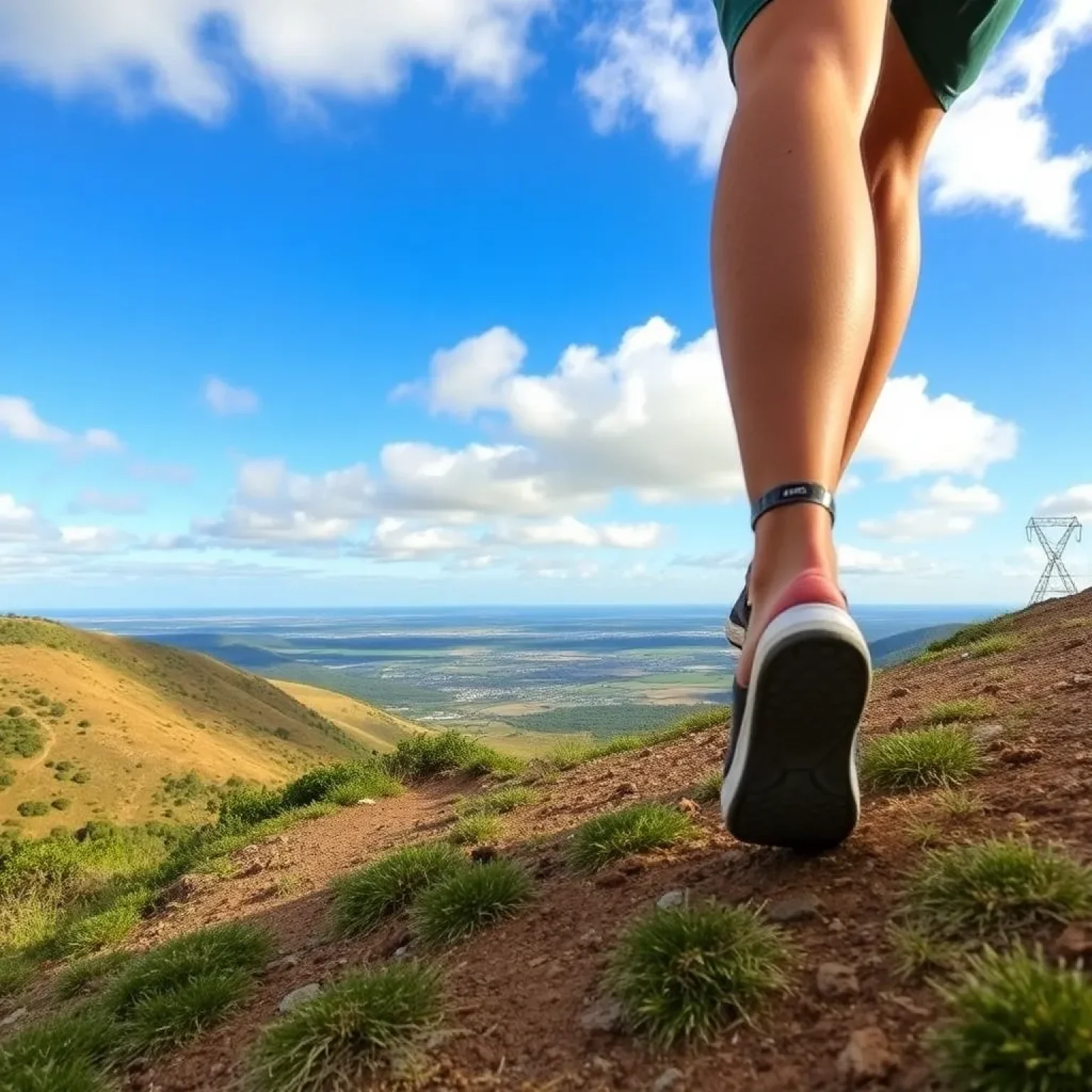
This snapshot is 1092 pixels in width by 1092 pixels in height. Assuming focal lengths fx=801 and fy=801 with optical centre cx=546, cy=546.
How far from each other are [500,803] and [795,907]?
167 inches

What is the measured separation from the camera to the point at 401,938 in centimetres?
255

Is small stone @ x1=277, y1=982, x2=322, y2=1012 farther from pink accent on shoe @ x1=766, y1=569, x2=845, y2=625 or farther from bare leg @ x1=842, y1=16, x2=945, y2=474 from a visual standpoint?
bare leg @ x1=842, y1=16, x2=945, y2=474

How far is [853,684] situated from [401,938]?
185 cm

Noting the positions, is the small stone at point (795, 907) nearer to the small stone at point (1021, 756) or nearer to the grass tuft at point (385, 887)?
the small stone at point (1021, 756)

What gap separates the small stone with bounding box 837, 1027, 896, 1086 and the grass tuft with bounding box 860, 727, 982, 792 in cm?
116

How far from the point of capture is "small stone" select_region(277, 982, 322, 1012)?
2272 millimetres

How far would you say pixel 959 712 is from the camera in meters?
3.57

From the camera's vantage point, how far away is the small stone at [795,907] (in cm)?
171

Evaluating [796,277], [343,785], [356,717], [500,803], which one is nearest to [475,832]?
[500,803]

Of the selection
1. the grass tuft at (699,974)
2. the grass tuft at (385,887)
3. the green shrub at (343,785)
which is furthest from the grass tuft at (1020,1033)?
the green shrub at (343,785)

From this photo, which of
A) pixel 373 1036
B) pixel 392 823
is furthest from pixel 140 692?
pixel 373 1036

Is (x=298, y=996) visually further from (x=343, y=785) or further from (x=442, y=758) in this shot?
(x=442, y=758)

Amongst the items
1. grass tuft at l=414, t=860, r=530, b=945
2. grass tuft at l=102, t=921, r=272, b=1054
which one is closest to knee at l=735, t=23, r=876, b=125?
grass tuft at l=414, t=860, r=530, b=945

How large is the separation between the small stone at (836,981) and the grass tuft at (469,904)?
1094 mm
